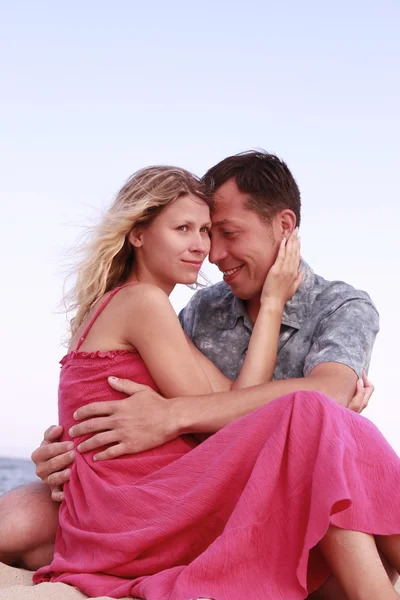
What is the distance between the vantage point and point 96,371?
12.2 feet

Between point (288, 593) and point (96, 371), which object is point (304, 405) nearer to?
point (288, 593)

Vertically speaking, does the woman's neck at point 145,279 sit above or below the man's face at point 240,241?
below

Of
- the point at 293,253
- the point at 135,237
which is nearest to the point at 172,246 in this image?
the point at 135,237

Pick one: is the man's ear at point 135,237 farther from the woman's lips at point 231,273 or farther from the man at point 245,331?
the woman's lips at point 231,273

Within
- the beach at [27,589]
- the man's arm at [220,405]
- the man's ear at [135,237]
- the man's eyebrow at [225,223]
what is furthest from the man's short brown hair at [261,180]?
the beach at [27,589]

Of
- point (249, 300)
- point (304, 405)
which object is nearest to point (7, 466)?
point (249, 300)

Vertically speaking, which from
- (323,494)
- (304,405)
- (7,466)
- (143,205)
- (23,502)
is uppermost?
(143,205)

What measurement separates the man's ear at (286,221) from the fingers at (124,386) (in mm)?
1483

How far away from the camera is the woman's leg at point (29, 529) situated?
3.84 metres

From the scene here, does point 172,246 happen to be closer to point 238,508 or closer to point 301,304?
point 301,304

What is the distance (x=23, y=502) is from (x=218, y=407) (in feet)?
3.59

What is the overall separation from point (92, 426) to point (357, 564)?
54.0 inches

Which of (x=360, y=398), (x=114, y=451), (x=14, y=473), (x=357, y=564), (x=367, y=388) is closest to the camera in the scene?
(x=357, y=564)

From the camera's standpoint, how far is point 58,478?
369 cm
